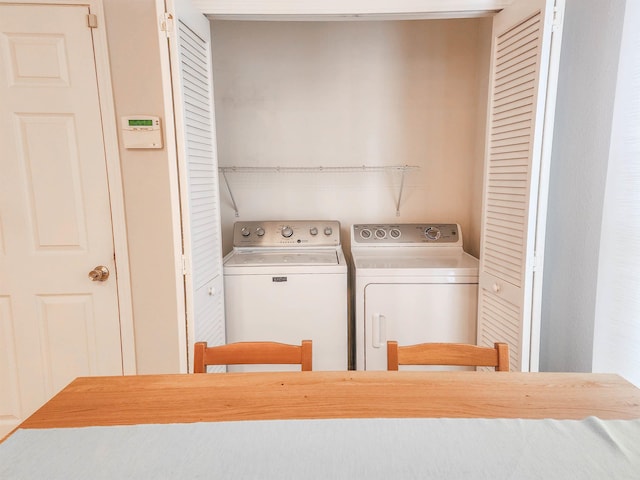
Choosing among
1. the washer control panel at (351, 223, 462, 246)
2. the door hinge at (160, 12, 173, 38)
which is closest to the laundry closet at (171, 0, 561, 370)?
the washer control panel at (351, 223, 462, 246)

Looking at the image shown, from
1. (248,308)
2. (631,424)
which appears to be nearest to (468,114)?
(248,308)

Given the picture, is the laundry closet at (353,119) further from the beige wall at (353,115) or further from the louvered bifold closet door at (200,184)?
the louvered bifold closet door at (200,184)

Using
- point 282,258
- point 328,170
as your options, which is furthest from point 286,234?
point 328,170

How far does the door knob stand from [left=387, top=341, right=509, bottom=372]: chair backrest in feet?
4.69

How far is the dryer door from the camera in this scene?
2.01m

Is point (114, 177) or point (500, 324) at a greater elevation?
point (114, 177)

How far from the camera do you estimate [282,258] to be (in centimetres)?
220

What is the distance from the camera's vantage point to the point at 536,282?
4.96 feet

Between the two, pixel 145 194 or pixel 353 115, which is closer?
pixel 145 194

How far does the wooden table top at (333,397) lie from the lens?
852 mm

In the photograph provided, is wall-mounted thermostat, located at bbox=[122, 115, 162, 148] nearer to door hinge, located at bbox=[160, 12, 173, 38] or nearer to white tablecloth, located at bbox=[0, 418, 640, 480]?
door hinge, located at bbox=[160, 12, 173, 38]

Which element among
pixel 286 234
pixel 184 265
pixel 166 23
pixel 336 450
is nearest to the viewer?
pixel 336 450

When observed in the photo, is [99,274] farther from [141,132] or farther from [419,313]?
[419,313]

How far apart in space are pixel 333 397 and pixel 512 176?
1.26 metres
